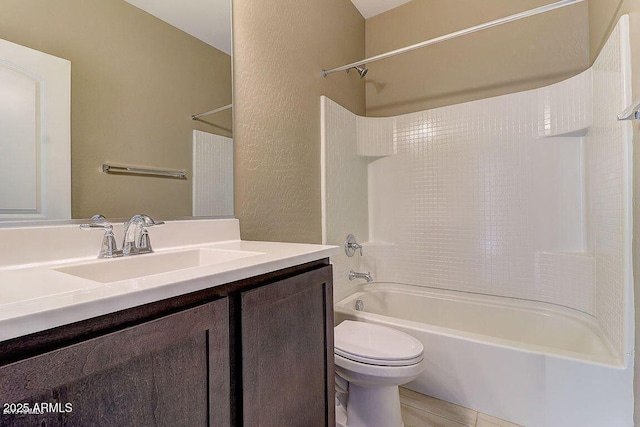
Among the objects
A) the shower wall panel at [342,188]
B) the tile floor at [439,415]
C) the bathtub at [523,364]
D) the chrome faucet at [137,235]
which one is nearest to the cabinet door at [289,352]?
the chrome faucet at [137,235]

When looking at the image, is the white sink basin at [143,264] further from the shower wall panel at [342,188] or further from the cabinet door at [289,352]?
the shower wall panel at [342,188]

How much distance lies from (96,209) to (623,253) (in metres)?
2.06

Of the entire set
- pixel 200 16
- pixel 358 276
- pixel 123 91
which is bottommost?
pixel 358 276

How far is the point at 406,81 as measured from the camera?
2.52 metres

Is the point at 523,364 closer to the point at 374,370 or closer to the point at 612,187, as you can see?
the point at 374,370

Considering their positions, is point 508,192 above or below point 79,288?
above

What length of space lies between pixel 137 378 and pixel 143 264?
1.75 ft

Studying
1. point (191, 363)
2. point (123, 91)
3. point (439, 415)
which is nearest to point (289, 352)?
point (191, 363)

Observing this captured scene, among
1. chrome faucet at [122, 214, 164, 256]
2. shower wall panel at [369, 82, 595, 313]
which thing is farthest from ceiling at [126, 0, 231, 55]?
shower wall panel at [369, 82, 595, 313]

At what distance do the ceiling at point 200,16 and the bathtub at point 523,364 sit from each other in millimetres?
1599

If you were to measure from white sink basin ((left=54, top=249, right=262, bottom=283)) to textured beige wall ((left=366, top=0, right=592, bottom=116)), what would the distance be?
2.05 meters

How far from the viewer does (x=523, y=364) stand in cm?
144

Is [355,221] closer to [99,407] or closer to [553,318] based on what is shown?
[553,318]

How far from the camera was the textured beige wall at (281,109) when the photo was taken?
1465mm
